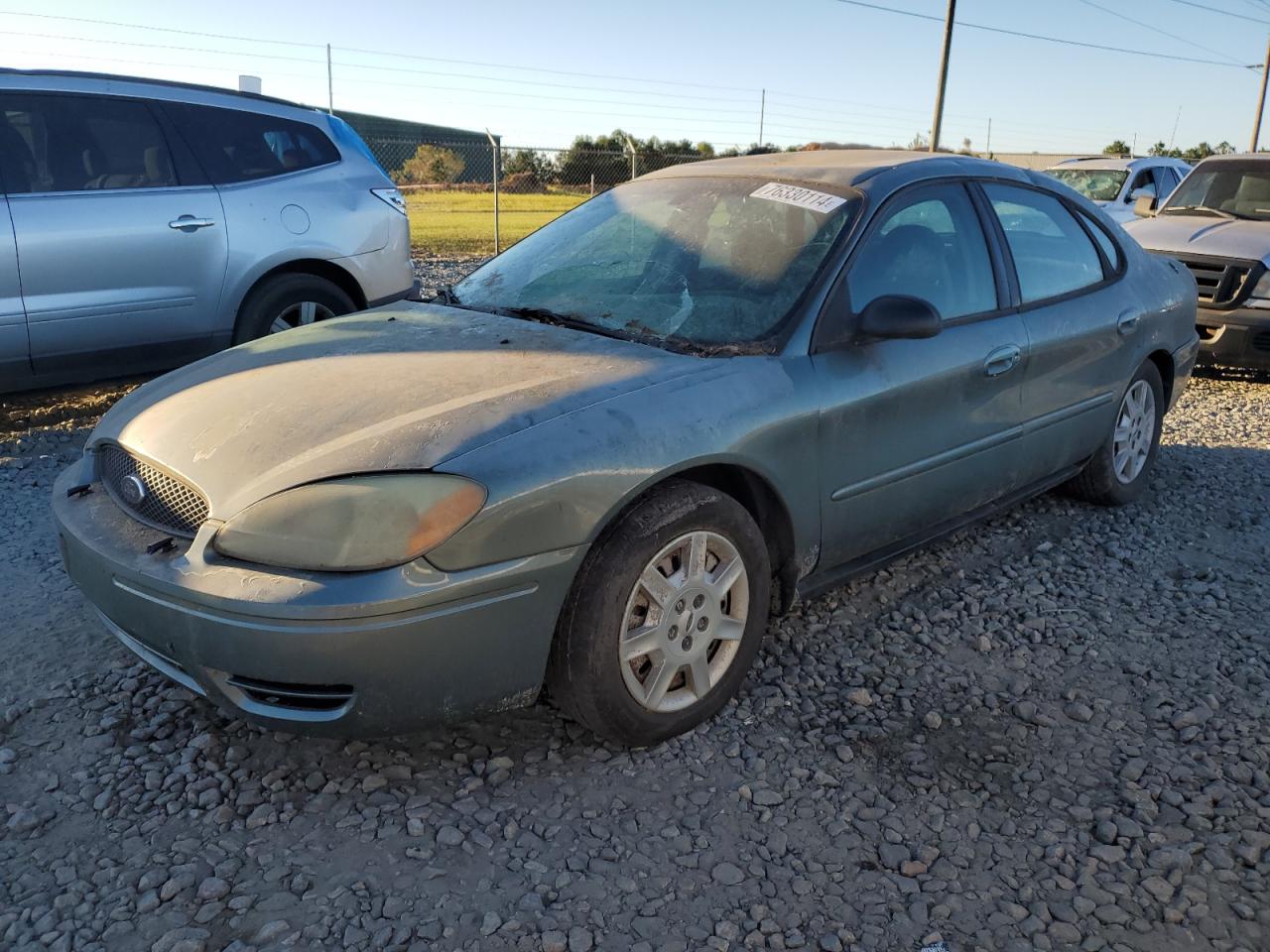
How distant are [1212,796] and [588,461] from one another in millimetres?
1889

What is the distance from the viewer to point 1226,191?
915cm

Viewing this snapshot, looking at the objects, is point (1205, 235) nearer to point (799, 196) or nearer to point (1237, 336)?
point (1237, 336)

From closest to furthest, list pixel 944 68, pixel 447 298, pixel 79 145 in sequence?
pixel 447 298 → pixel 79 145 → pixel 944 68

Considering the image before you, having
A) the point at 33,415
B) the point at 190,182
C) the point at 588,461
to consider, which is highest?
the point at 190,182

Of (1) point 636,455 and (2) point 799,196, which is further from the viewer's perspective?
(2) point 799,196

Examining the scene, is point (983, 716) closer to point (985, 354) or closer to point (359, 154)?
point (985, 354)

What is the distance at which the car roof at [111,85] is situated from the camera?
17.2 ft

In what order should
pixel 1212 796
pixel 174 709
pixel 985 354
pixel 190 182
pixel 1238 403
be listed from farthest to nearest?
pixel 1238 403 < pixel 190 182 < pixel 985 354 < pixel 174 709 < pixel 1212 796

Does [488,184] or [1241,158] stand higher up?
[1241,158]

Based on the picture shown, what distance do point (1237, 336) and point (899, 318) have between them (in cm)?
584

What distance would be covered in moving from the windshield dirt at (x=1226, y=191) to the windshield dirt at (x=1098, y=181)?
13.0 ft

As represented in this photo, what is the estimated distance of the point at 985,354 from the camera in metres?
3.71

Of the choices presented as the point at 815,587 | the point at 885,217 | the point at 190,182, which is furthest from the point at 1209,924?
the point at 190,182

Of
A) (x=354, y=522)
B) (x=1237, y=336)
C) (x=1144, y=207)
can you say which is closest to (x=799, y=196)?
(x=354, y=522)
